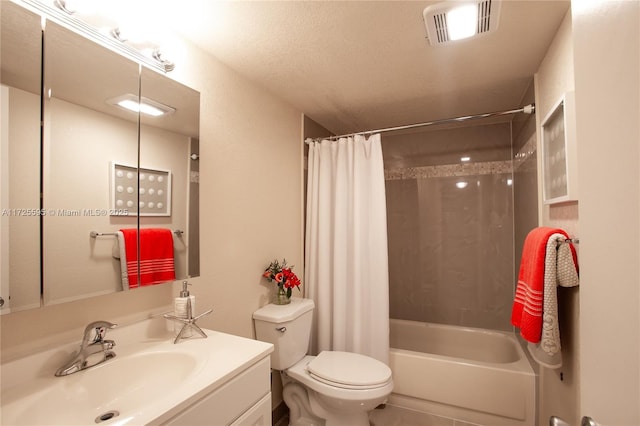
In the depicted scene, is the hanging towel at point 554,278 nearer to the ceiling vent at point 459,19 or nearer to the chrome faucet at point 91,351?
the ceiling vent at point 459,19

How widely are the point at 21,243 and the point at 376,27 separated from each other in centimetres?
161

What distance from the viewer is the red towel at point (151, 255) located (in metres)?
1.17

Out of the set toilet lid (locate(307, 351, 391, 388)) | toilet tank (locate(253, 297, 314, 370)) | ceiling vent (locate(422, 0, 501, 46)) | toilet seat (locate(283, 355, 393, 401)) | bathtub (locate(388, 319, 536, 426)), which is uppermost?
ceiling vent (locate(422, 0, 501, 46))

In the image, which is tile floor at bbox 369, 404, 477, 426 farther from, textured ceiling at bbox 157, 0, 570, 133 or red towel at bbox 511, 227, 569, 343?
textured ceiling at bbox 157, 0, 570, 133

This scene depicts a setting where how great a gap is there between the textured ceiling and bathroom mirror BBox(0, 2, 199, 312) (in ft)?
1.55

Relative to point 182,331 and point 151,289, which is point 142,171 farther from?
point 182,331

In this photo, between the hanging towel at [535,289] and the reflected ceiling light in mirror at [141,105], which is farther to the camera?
the hanging towel at [535,289]

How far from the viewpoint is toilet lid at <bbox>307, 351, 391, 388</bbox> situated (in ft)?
5.53

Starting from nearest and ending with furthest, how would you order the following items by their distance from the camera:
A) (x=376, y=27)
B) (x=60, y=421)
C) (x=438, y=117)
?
1. (x=60, y=421)
2. (x=376, y=27)
3. (x=438, y=117)

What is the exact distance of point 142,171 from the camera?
1.22 metres

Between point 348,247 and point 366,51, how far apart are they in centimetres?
136

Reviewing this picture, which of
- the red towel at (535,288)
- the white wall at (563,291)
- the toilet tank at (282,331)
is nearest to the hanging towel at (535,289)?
the red towel at (535,288)

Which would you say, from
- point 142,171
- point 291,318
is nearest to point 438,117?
point 291,318

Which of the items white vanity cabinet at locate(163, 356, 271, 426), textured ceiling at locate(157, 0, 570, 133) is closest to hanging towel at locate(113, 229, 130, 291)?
white vanity cabinet at locate(163, 356, 271, 426)
